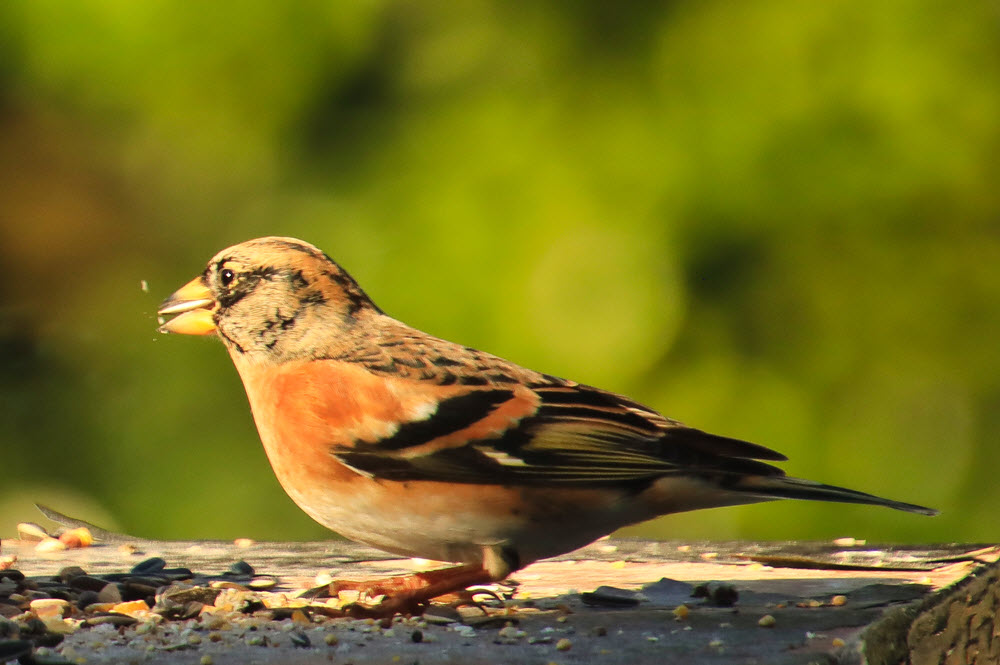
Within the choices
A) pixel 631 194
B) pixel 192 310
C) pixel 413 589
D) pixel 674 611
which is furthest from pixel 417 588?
pixel 631 194

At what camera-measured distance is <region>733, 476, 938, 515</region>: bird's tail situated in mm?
2758

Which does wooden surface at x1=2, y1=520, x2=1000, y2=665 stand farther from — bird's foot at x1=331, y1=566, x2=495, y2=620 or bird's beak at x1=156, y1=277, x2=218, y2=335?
bird's beak at x1=156, y1=277, x2=218, y2=335

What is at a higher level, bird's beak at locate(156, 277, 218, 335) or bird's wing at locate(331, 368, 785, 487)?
bird's beak at locate(156, 277, 218, 335)

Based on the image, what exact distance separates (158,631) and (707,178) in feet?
7.02

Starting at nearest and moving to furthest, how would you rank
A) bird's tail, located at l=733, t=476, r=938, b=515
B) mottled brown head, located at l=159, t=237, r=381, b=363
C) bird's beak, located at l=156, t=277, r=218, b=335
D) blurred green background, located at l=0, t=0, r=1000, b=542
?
bird's tail, located at l=733, t=476, r=938, b=515
mottled brown head, located at l=159, t=237, r=381, b=363
bird's beak, located at l=156, t=277, r=218, b=335
blurred green background, located at l=0, t=0, r=1000, b=542

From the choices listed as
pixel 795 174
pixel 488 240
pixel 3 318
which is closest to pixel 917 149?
pixel 795 174

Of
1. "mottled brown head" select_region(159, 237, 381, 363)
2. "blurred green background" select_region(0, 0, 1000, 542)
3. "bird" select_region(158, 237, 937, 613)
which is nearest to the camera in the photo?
"bird" select_region(158, 237, 937, 613)

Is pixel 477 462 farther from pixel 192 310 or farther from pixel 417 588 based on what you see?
pixel 192 310

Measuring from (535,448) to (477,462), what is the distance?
125mm

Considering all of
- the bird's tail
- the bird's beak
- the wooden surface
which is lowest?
the wooden surface

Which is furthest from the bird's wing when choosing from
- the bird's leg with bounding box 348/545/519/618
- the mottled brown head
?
the mottled brown head

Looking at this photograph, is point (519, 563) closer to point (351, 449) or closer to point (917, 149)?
point (351, 449)

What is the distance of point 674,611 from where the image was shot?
9.10ft

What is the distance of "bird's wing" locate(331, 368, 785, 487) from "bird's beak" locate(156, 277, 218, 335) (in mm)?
704
